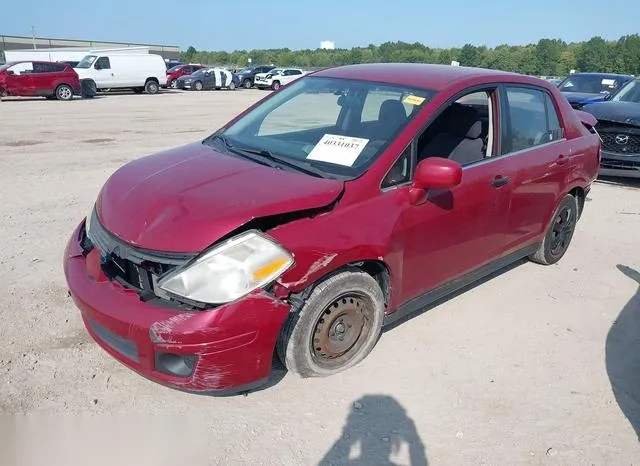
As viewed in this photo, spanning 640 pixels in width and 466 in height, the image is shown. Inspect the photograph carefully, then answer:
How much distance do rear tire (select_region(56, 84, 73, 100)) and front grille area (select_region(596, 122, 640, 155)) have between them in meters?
20.1

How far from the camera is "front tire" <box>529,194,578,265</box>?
486 cm

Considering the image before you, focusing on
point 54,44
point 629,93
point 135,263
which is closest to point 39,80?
point 629,93

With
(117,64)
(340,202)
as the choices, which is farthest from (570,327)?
(117,64)

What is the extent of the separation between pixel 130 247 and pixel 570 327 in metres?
3.08

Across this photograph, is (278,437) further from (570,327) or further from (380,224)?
(570,327)

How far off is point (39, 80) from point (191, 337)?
72.9 ft

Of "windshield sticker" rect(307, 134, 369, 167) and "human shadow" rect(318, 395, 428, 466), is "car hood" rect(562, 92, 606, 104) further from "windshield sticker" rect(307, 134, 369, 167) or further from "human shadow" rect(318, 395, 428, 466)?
"human shadow" rect(318, 395, 428, 466)

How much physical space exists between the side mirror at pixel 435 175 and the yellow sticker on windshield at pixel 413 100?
1.55ft

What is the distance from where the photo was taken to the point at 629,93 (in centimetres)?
978

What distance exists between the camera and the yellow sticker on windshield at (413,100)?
349 centimetres

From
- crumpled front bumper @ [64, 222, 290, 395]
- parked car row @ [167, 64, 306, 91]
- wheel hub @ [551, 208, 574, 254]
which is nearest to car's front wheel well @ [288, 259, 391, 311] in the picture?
crumpled front bumper @ [64, 222, 290, 395]

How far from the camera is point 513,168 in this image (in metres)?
3.99

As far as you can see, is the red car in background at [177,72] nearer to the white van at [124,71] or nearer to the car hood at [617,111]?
the white van at [124,71]

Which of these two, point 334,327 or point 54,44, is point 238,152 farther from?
point 54,44
